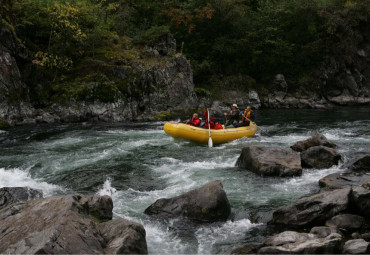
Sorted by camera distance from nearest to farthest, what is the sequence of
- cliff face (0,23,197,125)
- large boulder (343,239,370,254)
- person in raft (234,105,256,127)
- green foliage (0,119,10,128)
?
large boulder (343,239,370,254), person in raft (234,105,256,127), green foliage (0,119,10,128), cliff face (0,23,197,125)

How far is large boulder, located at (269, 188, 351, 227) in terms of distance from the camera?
5.51 metres

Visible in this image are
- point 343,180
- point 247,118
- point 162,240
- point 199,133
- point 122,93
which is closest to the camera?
point 162,240

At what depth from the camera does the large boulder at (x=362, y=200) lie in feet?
18.0

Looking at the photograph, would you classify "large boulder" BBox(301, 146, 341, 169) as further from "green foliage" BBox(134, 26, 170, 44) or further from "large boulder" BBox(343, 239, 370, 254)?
"green foliage" BBox(134, 26, 170, 44)

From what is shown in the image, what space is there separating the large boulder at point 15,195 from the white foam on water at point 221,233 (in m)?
3.40

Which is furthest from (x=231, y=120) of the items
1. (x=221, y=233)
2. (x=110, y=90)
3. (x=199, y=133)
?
(x=221, y=233)

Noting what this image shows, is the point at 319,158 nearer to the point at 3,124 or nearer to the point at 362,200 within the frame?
the point at 362,200

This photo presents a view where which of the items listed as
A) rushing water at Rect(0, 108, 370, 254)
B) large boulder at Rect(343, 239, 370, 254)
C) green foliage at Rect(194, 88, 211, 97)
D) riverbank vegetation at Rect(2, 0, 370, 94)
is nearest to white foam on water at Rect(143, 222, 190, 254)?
rushing water at Rect(0, 108, 370, 254)

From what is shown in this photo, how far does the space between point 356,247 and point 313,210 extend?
4.35ft

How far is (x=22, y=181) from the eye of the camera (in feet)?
26.9

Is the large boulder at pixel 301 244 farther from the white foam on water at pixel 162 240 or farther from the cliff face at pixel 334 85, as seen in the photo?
the cliff face at pixel 334 85

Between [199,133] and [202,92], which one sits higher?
[202,92]

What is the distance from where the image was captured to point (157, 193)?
743cm

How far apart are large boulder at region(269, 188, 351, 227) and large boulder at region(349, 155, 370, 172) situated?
279 centimetres
